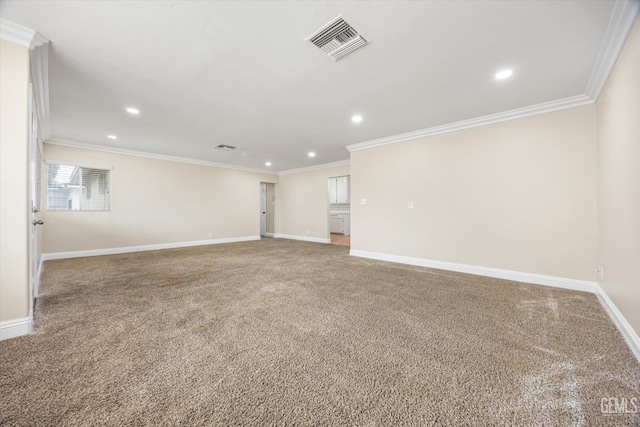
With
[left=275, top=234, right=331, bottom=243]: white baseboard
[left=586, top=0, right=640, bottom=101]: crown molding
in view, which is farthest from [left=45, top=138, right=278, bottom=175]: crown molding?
[left=586, top=0, right=640, bottom=101]: crown molding

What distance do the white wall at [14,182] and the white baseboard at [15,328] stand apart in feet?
0.11

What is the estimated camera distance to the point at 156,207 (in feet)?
20.4

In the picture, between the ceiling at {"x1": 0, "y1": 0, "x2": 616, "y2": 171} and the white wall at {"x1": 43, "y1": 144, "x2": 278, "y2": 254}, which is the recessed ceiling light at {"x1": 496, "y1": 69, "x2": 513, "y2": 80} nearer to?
the ceiling at {"x1": 0, "y1": 0, "x2": 616, "y2": 171}

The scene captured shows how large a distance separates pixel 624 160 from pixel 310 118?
348 centimetres

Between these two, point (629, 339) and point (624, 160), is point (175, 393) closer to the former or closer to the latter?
point (629, 339)

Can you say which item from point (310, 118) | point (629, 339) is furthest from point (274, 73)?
point (629, 339)

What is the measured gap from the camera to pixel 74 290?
3072mm

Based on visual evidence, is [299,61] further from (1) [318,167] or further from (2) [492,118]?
(1) [318,167]

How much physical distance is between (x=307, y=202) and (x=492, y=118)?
213 inches

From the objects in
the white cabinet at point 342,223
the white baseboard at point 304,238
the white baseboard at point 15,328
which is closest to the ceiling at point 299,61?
the white baseboard at point 15,328

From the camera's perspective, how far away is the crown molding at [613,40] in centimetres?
171

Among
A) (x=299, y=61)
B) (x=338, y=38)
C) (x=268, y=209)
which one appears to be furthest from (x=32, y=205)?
(x=268, y=209)

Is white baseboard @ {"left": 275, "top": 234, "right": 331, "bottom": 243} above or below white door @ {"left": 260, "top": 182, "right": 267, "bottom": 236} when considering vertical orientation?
below

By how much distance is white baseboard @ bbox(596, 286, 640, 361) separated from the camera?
175 centimetres
